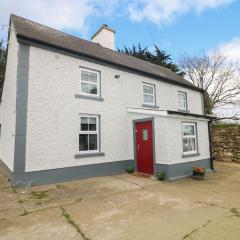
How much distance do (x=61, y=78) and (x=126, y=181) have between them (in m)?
5.42

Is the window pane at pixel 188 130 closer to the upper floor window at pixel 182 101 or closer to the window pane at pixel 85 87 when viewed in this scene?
the upper floor window at pixel 182 101

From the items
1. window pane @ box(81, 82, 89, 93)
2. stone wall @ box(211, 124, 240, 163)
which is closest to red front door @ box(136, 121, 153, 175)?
window pane @ box(81, 82, 89, 93)

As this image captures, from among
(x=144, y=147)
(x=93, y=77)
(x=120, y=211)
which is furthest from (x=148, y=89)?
(x=120, y=211)

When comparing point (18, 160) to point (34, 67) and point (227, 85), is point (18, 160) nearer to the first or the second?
point (34, 67)

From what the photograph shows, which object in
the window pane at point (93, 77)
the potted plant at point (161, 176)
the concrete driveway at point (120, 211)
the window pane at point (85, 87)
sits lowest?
the concrete driveway at point (120, 211)

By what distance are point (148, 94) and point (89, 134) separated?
5.20 m

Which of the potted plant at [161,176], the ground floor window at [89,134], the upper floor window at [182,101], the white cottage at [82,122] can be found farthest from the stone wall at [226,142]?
the ground floor window at [89,134]

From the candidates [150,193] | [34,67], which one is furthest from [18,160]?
[150,193]

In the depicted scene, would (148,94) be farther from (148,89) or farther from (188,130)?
(188,130)

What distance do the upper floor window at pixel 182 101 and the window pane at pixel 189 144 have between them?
15.9 feet

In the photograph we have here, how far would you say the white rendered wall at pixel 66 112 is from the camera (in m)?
9.05

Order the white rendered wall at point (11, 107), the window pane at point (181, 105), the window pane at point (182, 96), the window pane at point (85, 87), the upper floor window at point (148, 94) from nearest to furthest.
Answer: the white rendered wall at point (11, 107) < the window pane at point (85, 87) < the upper floor window at point (148, 94) < the window pane at point (181, 105) < the window pane at point (182, 96)

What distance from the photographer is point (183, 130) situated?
11.1 m

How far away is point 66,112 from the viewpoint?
9930 mm
